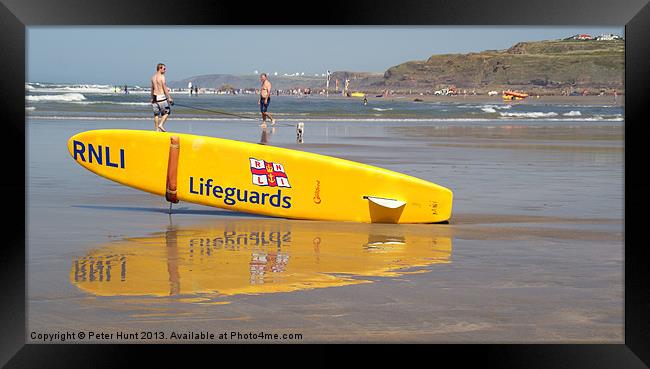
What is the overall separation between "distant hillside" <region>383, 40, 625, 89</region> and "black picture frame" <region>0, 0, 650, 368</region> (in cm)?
12671

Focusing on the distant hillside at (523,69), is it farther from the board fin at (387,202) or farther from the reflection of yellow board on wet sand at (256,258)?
the reflection of yellow board on wet sand at (256,258)

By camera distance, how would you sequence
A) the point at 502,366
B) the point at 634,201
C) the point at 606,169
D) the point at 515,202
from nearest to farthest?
the point at 502,366 < the point at 634,201 < the point at 515,202 < the point at 606,169

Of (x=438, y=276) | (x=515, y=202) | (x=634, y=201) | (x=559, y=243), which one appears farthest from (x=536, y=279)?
(x=515, y=202)

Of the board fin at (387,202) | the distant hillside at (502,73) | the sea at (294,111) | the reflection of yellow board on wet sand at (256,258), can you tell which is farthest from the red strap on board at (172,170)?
the distant hillside at (502,73)

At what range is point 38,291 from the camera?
19.7 ft

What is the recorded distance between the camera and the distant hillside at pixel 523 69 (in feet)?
454

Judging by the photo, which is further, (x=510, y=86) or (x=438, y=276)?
(x=510, y=86)

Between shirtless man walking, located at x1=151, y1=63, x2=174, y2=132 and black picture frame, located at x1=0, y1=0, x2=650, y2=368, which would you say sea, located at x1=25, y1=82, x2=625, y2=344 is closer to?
black picture frame, located at x1=0, y1=0, x2=650, y2=368

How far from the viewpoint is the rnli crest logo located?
32.2 feet

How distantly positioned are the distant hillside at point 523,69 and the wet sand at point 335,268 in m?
121

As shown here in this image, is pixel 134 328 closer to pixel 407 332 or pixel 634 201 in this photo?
pixel 407 332

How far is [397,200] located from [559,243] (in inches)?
70.3

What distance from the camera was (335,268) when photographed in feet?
23.1

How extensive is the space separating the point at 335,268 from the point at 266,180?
295 cm
